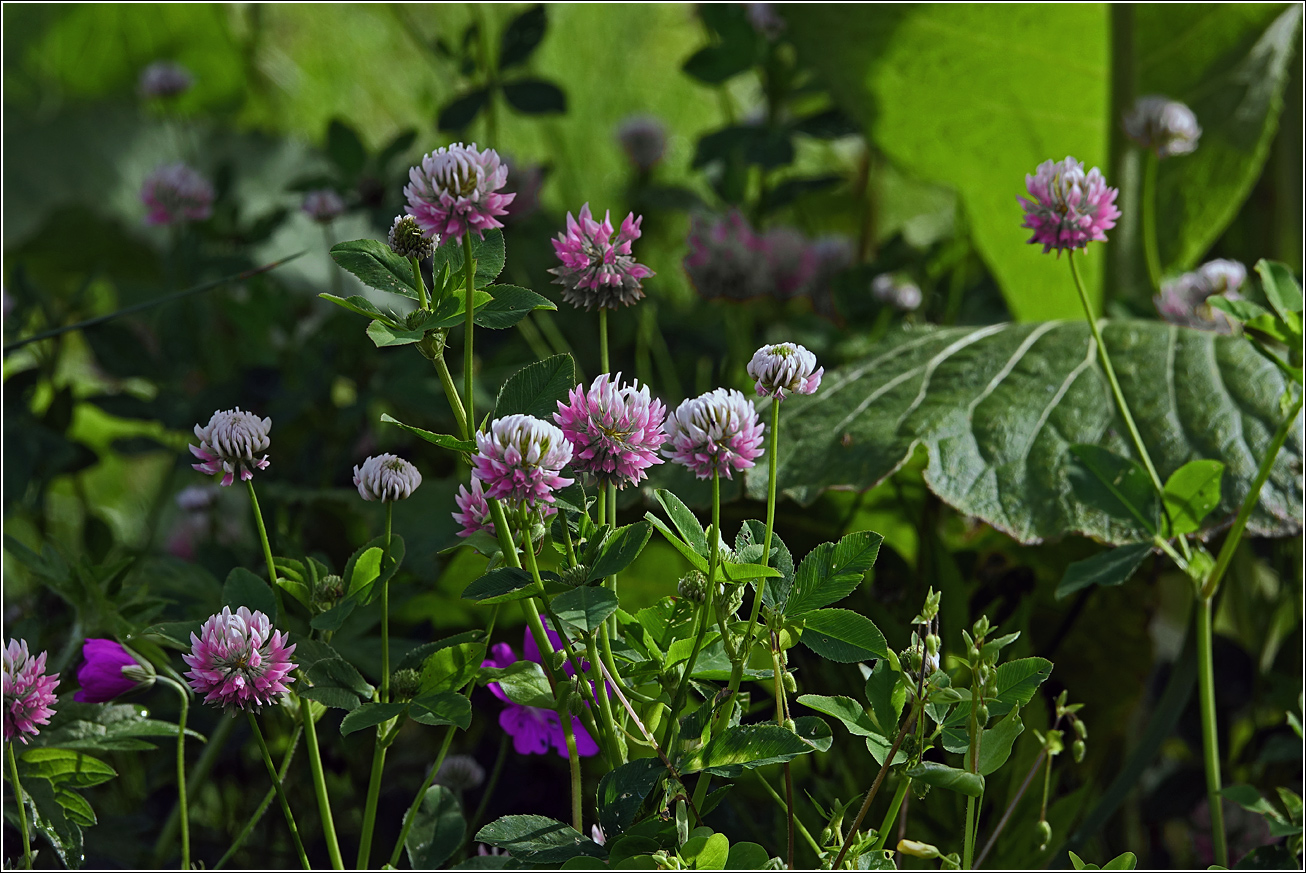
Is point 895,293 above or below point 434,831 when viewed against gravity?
above

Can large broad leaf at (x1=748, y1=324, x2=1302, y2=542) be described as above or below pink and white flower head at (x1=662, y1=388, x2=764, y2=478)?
below

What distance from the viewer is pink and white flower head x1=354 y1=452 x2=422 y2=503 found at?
0.50 metres

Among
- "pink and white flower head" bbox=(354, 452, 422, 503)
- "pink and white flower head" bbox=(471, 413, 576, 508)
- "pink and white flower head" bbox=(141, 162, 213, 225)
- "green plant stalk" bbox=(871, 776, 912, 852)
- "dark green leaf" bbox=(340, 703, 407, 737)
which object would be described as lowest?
"green plant stalk" bbox=(871, 776, 912, 852)

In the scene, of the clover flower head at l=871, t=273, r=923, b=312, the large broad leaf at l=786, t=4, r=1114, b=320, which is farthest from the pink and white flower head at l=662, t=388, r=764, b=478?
the large broad leaf at l=786, t=4, r=1114, b=320

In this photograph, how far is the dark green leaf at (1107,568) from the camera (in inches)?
25.0

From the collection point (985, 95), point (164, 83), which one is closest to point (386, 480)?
point (985, 95)

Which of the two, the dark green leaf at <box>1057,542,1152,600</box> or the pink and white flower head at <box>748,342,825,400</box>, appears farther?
the dark green leaf at <box>1057,542,1152,600</box>

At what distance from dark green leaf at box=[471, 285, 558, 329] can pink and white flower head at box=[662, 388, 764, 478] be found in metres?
0.09

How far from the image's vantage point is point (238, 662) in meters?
0.47

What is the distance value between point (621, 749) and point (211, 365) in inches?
40.9

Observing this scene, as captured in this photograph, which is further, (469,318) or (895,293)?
(895,293)

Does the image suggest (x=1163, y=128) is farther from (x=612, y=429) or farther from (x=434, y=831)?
(x=434, y=831)

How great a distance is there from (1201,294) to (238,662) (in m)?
0.83

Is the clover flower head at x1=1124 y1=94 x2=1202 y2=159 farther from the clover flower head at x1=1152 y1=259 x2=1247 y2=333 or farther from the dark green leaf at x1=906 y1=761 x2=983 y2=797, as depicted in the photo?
the dark green leaf at x1=906 y1=761 x2=983 y2=797
